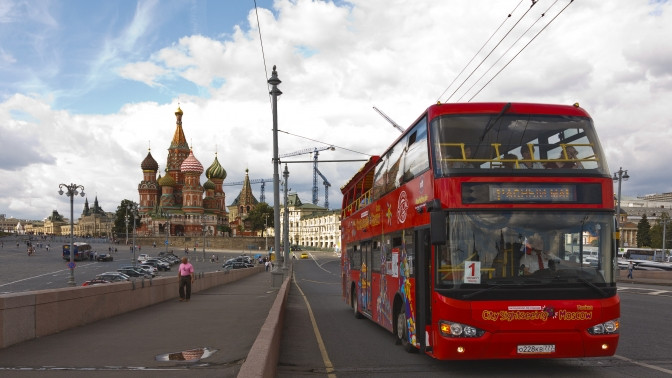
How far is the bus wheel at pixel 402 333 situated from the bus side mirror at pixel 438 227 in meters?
3.04

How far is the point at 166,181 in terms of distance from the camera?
146 m

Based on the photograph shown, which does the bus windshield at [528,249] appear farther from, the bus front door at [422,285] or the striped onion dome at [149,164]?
the striped onion dome at [149,164]

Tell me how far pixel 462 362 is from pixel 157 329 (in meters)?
6.47

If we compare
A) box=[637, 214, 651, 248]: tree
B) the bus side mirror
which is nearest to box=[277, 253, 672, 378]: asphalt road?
the bus side mirror

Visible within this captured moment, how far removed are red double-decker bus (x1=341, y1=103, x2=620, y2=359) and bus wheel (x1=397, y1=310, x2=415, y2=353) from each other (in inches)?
57.0

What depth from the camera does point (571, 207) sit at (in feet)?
28.0

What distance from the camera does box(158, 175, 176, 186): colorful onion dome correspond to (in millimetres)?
145625

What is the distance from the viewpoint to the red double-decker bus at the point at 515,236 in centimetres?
834

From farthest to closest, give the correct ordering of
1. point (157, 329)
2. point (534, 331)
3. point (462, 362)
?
point (157, 329) < point (462, 362) < point (534, 331)

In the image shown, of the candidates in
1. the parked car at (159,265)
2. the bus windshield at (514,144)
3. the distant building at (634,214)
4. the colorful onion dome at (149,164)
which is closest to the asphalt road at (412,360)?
the bus windshield at (514,144)

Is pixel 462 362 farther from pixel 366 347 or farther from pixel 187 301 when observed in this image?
pixel 187 301

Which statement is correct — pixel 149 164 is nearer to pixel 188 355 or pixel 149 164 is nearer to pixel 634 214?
pixel 634 214

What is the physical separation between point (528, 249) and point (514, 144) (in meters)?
1.58

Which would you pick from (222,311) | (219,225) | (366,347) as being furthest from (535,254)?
(219,225)
